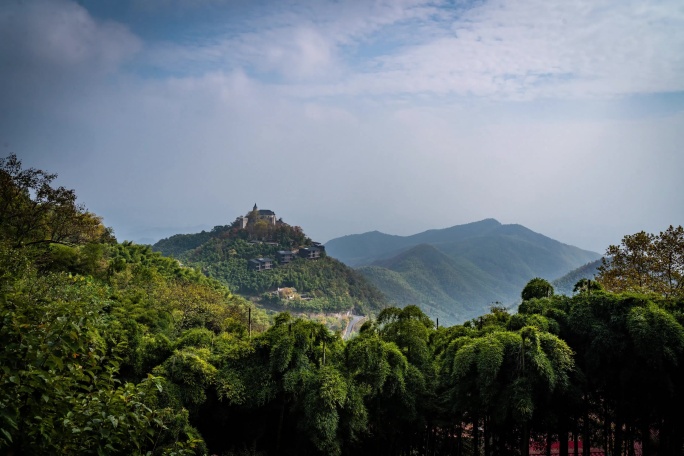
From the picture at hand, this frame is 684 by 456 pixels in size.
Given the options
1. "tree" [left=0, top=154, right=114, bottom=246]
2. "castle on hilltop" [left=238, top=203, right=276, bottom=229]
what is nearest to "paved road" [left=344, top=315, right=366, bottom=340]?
"castle on hilltop" [left=238, top=203, right=276, bottom=229]

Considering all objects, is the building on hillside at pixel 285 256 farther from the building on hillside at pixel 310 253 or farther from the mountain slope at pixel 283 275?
the building on hillside at pixel 310 253

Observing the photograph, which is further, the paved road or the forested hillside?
the forested hillside

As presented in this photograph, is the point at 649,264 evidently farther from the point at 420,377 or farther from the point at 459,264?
the point at 459,264

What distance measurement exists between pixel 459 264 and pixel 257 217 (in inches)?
2202

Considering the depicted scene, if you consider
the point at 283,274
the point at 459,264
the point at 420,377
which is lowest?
the point at 420,377

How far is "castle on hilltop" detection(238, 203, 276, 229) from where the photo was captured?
64312 millimetres

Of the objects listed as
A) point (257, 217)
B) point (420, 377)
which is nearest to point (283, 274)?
point (257, 217)

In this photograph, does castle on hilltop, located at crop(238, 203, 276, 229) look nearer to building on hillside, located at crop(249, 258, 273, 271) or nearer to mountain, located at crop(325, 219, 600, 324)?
building on hillside, located at crop(249, 258, 273, 271)

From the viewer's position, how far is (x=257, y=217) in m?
65.7

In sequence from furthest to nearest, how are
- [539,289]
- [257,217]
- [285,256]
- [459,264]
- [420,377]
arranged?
[459,264] → [257,217] → [285,256] → [539,289] → [420,377]

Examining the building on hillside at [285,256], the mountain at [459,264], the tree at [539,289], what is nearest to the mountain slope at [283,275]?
the building on hillside at [285,256]

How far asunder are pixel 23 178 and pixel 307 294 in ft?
124

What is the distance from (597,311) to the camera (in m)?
7.19

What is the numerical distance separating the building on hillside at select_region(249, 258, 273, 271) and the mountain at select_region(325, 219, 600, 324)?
20.2m
